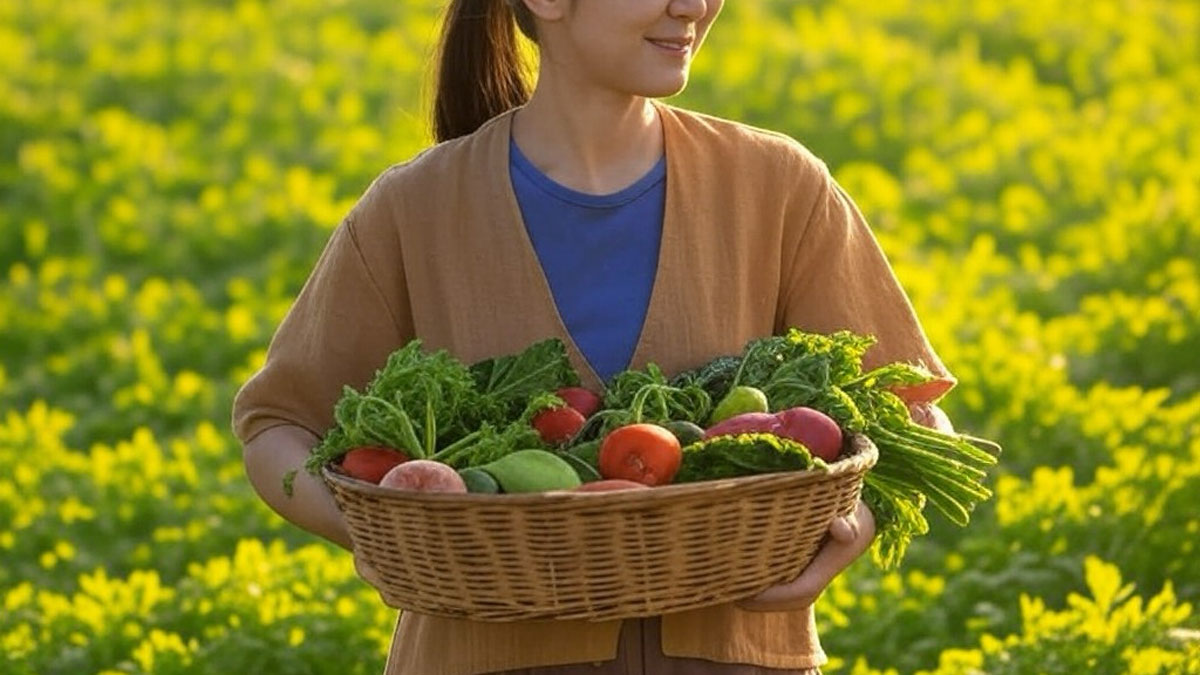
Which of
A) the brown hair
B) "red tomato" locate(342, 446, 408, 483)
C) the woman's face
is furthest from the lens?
the brown hair

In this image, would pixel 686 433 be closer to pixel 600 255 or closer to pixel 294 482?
pixel 600 255

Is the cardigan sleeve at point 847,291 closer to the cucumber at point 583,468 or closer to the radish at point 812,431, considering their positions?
the radish at point 812,431

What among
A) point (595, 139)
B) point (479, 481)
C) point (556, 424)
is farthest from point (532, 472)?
point (595, 139)

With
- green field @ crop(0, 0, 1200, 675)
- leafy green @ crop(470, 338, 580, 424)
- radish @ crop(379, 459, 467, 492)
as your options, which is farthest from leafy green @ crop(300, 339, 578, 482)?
green field @ crop(0, 0, 1200, 675)

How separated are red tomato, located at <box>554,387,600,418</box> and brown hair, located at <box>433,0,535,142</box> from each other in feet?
2.07

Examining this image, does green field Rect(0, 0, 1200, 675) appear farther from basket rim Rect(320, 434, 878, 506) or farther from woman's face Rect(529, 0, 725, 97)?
basket rim Rect(320, 434, 878, 506)

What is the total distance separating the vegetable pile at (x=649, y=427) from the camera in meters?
2.92

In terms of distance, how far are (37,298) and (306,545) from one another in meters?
2.92

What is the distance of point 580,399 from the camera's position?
318cm

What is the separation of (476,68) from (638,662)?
94cm

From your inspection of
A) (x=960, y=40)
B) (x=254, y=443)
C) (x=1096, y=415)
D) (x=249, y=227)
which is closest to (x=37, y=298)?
(x=249, y=227)

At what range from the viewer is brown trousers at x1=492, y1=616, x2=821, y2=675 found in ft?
10.5

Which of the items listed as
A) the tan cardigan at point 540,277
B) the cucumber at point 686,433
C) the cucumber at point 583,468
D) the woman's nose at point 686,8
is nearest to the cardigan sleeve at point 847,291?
the tan cardigan at point 540,277

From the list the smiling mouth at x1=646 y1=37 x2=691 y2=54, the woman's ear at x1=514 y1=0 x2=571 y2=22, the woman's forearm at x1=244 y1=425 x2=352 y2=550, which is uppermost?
the woman's ear at x1=514 y1=0 x2=571 y2=22
